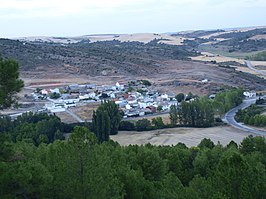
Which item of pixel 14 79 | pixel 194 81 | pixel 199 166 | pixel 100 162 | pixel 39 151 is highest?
pixel 14 79

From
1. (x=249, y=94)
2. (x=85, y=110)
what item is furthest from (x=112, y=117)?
(x=249, y=94)

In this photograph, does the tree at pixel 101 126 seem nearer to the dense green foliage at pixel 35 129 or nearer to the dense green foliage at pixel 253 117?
the dense green foliage at pixel 35 129

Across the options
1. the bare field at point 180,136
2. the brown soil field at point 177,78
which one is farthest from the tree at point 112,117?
the brown soil field at point 177,78

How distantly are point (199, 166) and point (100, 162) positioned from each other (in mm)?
10303

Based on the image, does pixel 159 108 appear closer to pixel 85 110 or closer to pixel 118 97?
pixel 85 110

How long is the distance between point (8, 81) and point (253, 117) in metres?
41.7

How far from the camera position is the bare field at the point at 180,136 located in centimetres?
4434

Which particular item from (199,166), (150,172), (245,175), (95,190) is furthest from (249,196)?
(199,166)

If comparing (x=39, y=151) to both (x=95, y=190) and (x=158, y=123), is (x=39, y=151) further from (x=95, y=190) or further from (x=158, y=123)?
(x=158, y=123)

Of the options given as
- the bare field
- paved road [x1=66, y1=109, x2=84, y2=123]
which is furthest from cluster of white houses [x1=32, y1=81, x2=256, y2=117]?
the bare field

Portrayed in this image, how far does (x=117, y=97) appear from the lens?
71.8m

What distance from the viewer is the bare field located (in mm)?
44344

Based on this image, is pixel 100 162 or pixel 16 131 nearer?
pixel 100 162

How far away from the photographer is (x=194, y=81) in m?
88.1
